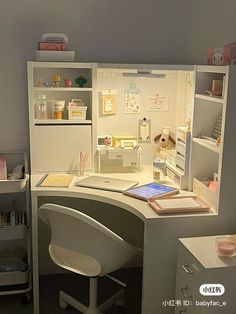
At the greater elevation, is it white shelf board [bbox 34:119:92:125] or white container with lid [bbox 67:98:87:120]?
white container with lid [bbox 67:98:87:120]

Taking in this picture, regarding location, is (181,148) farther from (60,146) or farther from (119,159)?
(60,146)

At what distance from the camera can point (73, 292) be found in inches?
109

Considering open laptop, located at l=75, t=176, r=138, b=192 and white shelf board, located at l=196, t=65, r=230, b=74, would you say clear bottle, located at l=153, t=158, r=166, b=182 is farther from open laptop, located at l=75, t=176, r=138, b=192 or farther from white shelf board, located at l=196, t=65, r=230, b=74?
white shelf board, located at l=196, t=65, r=230, b=74

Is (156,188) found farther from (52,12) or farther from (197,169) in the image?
(52,12)

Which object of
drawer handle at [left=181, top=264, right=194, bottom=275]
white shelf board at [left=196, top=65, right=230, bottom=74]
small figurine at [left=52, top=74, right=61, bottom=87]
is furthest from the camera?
small figurine at [left=52, top=74, right=61, bottom=87]

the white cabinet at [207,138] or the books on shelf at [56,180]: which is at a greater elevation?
the white cabinet at [207,138]

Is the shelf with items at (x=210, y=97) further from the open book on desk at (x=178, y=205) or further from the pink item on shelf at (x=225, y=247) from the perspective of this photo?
the pink item on shelf at (x=225, y=247)


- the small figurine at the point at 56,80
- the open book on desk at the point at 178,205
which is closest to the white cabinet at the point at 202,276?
the open book on desk at the point at 178,205

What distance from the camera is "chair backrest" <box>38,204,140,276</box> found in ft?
6.80

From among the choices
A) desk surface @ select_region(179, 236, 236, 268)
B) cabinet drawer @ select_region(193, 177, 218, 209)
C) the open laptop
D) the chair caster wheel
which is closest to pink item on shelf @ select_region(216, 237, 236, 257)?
desk surface @ select_region(179, 236, 236, 268)

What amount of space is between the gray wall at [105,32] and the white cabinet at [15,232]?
1.08ft

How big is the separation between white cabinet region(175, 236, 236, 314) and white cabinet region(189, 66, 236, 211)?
11.4 inches

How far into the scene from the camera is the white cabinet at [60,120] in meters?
2.64

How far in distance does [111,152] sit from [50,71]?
0.66m
